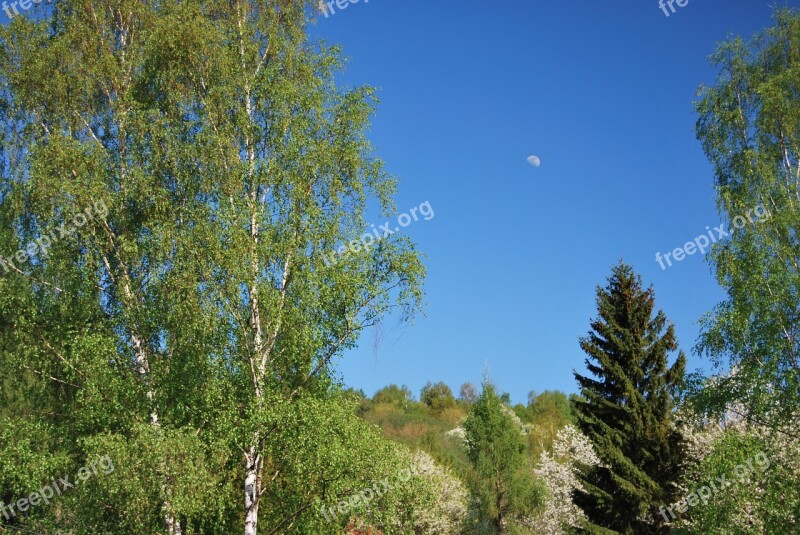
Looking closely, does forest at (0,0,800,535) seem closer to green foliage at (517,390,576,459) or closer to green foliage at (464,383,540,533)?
green foliage at (464,383,540,533)

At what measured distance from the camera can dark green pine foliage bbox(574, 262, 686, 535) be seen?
2542 centimetres

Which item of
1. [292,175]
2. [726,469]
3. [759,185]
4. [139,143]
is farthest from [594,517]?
[139,143]

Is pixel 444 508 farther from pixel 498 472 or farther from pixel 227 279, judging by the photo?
pixel 227 279

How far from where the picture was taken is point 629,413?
26.4m

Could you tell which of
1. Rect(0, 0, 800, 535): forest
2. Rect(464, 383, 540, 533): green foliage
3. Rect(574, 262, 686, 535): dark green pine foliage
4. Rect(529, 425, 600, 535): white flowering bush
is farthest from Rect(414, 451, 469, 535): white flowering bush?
Rect(0, 0, 800, 535): forest

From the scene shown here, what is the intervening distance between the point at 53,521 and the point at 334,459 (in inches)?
296

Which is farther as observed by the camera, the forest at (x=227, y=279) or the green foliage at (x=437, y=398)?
the green foliage at (x=437, y=398)

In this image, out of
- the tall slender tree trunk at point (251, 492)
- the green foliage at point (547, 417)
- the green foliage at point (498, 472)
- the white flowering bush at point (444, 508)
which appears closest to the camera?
the tall slender tree trunk at point (251, 492)

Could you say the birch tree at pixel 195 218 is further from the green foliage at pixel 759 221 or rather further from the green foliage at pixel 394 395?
the green foliage at pixel 394 395

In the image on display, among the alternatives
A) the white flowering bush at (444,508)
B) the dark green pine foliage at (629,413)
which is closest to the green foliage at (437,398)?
the white flowering bush at (444,508)

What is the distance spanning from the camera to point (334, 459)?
15195 mm

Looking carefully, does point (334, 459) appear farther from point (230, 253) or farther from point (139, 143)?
point (139, 143)

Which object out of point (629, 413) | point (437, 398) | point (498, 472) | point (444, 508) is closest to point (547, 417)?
point (437, 398)

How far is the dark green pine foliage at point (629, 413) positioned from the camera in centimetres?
2542
